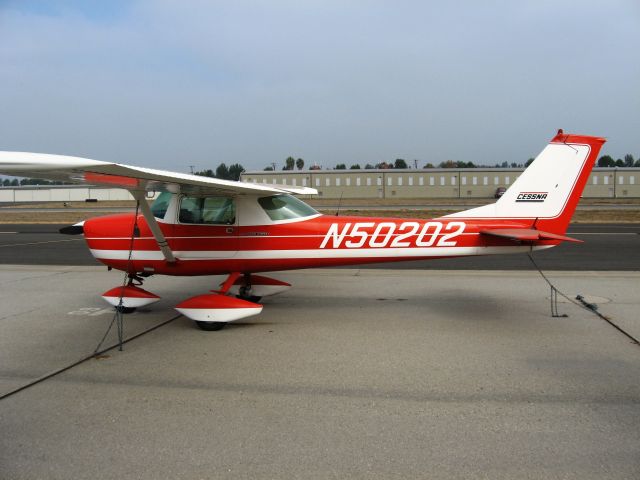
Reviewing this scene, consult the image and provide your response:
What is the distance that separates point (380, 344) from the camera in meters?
5.66

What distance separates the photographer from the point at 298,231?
6.96m

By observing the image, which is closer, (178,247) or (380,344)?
(380,344)

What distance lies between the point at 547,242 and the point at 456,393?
3.19m

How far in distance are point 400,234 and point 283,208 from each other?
167cm

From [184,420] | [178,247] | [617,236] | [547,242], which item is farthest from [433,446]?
[617,236]

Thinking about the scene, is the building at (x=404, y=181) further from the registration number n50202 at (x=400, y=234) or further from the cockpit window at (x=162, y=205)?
the registration number n50202 at (x=400, y=234)

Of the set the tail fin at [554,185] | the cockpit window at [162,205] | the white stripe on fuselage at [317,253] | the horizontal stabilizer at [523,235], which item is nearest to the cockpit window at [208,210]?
the cockpit window at [162,205]

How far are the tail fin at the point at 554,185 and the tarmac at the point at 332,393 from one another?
53.8 inches

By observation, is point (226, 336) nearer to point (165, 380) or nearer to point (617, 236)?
point (165, 380)

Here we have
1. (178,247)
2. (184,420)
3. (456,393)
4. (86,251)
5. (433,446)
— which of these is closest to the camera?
(433,446)

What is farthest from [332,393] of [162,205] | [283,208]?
[162,205]

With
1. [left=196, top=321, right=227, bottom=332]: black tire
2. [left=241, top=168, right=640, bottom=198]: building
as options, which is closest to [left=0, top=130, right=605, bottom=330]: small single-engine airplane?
[left=196, top=321, right=227, bottom=332]: black tire

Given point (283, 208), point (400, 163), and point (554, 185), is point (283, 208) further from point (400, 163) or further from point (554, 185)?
point (400, 163)

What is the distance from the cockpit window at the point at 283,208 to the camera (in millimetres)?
7043
